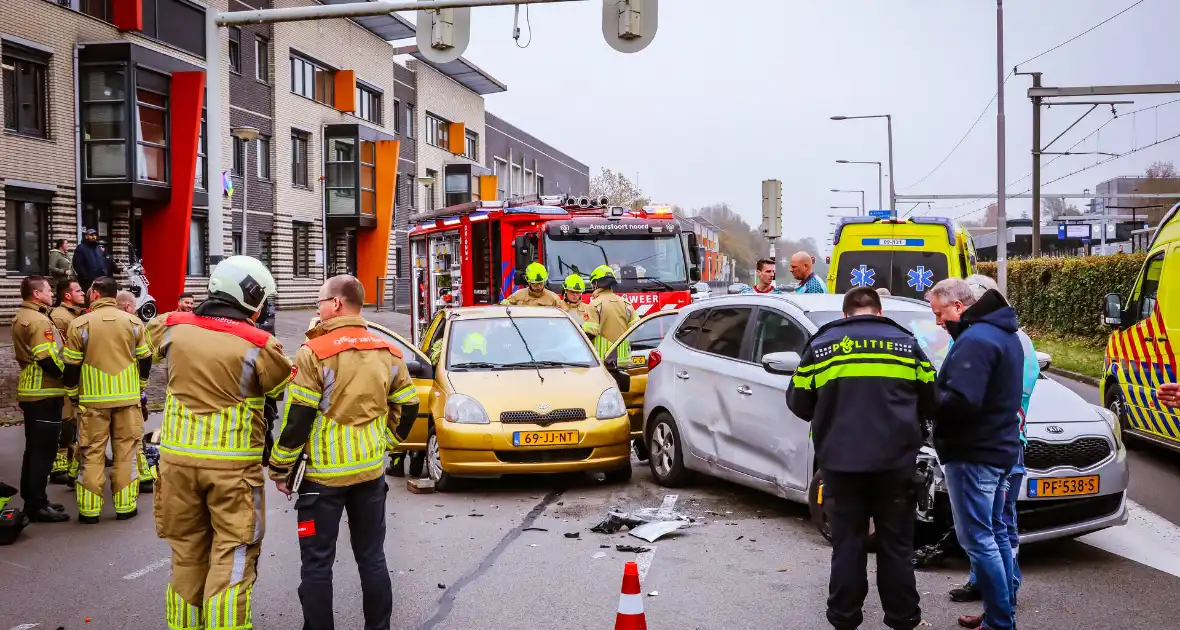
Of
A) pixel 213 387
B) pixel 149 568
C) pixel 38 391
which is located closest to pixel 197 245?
pixel 38 391

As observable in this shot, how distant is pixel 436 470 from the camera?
929 centimetres

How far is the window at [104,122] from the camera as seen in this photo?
25766mm

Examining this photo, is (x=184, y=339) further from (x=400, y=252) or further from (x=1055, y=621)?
(x=400, y=252)

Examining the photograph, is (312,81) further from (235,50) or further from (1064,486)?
(1064,486)

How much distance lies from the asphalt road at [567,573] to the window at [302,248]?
30.2 m

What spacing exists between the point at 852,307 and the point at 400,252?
4225cm

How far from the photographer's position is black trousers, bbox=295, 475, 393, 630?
484 cm

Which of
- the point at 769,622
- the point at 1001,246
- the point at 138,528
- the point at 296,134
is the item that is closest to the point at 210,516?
the point at 769,622

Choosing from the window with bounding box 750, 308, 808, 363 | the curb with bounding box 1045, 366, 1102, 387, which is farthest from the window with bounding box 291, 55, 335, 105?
the window with bounding box 750, 308, 808, 363

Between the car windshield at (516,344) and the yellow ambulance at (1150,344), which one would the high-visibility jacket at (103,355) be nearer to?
the car windshield at (516,344)

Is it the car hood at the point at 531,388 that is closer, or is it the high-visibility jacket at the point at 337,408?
the high-visibility jacket at the point at 337,408

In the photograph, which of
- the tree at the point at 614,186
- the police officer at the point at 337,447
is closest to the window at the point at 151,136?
the police officer at the point at 337,447

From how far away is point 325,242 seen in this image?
39031mm

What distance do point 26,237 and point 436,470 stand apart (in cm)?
1916
